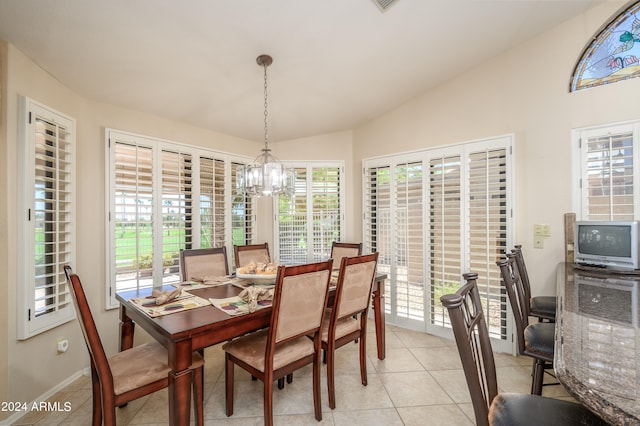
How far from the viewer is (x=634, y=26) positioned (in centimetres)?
233

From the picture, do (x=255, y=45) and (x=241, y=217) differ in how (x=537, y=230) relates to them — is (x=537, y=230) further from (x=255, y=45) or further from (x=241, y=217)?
(x=241, y=217)

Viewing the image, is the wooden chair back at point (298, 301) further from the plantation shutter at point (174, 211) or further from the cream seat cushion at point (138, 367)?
the plantation shutter at point (174, 211)

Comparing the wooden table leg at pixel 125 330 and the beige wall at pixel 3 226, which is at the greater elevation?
the beige wall at pixel 3 226

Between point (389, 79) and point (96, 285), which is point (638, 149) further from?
point (96, 285)

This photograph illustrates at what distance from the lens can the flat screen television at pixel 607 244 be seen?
1.99 meters

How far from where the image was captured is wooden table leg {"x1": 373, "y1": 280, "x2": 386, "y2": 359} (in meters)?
2.64

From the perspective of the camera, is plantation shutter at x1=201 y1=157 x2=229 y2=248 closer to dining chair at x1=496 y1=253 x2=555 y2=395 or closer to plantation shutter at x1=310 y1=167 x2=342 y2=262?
plantation shutter at x1=310 y1=167 x2=342 y2=262

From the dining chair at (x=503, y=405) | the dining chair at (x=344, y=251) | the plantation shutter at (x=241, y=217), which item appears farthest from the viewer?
the plantation shutter at (x=241, y=217)

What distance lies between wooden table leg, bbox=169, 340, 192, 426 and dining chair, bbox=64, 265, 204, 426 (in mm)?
84

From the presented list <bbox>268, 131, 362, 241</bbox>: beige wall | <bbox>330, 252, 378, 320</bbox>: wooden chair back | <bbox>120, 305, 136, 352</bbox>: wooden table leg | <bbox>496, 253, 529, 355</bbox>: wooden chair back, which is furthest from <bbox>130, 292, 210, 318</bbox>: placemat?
<bbox>268, 131, 362, 241</bbox>: beige wall

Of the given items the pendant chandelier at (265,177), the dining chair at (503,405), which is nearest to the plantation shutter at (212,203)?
the pendant chandelier at (265,177)

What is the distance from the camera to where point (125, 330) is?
2.00m

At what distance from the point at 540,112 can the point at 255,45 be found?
2.63 m

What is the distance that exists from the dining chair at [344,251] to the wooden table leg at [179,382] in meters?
1.92
